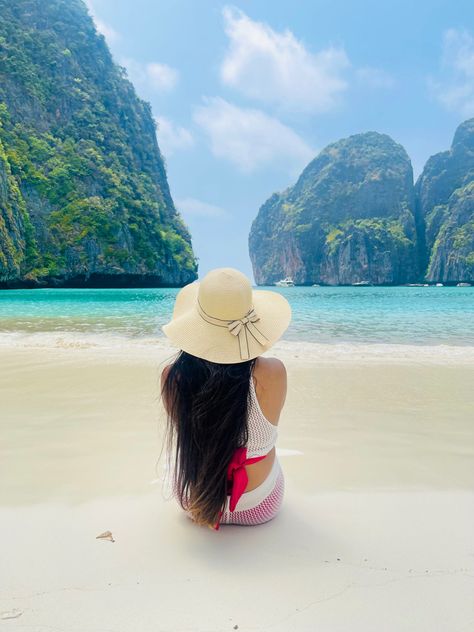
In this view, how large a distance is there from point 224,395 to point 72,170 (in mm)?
56788

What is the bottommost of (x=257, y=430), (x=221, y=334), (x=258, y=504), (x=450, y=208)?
(x=258, y=504)

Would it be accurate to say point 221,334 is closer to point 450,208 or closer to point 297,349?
point 297,349

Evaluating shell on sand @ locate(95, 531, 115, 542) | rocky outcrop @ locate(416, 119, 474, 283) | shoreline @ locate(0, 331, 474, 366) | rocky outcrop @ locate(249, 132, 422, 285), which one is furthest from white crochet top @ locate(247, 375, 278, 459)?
rocky outcrop @ locate(249, 132, 422, 285)

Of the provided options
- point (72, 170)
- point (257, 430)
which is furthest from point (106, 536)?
point (72, 170)

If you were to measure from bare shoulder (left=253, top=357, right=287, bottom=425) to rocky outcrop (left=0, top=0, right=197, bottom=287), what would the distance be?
42.0 metres

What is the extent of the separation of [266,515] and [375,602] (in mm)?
626

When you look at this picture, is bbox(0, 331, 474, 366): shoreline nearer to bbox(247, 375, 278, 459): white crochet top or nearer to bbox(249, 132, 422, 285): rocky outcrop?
bbox(247, 375, 278, 459): white crochet top

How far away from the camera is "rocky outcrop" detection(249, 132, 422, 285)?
108 m

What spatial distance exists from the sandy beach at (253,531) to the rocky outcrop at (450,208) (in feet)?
327

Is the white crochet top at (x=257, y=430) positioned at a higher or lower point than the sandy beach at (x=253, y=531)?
higher

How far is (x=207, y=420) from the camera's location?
175 cm

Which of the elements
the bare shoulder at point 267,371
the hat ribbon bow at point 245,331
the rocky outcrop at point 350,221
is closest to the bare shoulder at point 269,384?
the bare shoulder at point 267,371

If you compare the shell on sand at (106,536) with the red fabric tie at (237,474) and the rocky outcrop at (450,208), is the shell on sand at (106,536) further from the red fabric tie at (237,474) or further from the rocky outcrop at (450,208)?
the rocky outcrop at (450,208)

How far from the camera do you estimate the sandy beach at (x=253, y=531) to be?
1426mm
